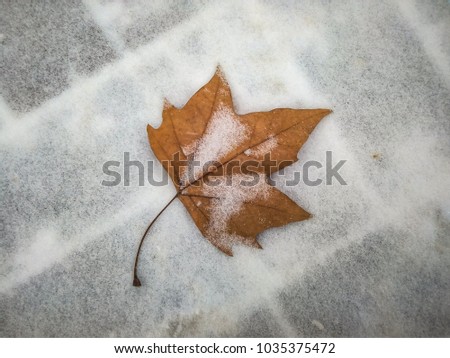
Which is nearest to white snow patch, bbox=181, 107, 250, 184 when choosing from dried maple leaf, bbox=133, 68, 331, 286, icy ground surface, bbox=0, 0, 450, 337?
dried maple leaf, bbox=133, 68, 331, 286

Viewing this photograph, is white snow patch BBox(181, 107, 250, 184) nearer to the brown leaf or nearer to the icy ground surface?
the brown leaf

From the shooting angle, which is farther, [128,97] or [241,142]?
[128,97]

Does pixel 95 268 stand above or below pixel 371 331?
below

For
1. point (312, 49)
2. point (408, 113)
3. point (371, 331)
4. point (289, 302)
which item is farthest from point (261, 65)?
point (371, 331)
